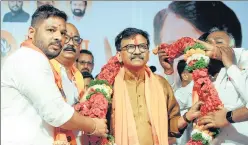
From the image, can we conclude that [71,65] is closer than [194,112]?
No

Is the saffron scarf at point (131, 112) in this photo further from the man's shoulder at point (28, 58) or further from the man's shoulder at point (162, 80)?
the man's shoulder at point (28, 58)

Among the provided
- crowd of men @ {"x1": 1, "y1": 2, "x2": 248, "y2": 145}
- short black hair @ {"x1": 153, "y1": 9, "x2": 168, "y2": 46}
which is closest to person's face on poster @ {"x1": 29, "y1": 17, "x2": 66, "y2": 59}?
crowd of men @ {"x1": 1, "y1": 2, "x2": 248, "y2": 145}

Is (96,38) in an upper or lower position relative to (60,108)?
upper

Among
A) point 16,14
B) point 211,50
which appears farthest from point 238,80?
point 16,14

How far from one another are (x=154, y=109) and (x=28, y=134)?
109cm

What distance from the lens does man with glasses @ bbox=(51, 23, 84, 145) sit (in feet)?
11.9

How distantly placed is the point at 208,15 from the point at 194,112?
1.07 m

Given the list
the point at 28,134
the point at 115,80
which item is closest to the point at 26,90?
the point at 28,134

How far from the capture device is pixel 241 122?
3764 mm

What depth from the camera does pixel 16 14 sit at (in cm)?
403

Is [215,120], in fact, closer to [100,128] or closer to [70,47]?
[100,128]

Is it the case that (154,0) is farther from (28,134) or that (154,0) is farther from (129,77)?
(28,134)

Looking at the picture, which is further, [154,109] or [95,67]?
[95,67]

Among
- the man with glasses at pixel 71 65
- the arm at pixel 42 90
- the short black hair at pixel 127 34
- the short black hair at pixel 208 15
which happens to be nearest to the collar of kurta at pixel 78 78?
the man with glasses at pixel 71 65
